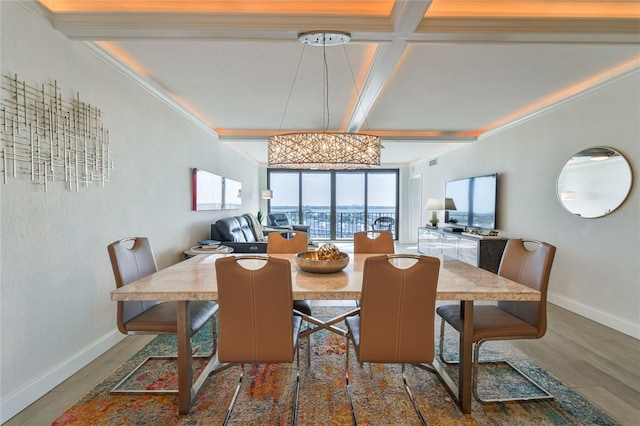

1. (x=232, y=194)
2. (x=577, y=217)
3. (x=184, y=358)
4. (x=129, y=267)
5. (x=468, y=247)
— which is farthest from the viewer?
(x=232, y=194)

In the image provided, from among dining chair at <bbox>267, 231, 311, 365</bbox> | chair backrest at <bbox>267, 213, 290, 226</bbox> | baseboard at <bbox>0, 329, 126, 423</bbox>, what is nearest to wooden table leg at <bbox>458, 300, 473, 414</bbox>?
dining chair at <bbox>267, 231, 311, 365</bbox>

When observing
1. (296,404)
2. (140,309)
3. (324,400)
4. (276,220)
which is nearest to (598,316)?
(324,400)

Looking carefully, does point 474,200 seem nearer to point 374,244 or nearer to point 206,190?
point 374,244

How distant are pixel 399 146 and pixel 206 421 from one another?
5835mm

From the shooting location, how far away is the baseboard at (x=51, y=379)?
1.69 meters

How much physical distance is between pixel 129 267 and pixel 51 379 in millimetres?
860

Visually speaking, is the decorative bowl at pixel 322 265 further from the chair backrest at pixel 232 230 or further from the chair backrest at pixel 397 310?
the chair backrest at pixel 232 230

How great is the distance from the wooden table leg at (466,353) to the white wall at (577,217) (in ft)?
7.09

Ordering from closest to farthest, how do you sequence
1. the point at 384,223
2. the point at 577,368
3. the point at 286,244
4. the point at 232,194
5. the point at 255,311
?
1. the point at 255,311
2. the point at 577,368
3. the point at 286,244
4. the point at 232,194
5. the point at 384,223

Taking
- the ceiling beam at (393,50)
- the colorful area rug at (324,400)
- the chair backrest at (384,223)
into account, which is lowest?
the colorful area rug at (324,400)

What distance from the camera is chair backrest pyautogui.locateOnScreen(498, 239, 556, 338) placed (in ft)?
5.98

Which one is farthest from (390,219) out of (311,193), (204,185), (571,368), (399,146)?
(571,368)

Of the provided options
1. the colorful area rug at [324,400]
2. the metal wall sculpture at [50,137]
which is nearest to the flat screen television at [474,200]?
the colorful area rug at [324,400]

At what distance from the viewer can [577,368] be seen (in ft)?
7.36
